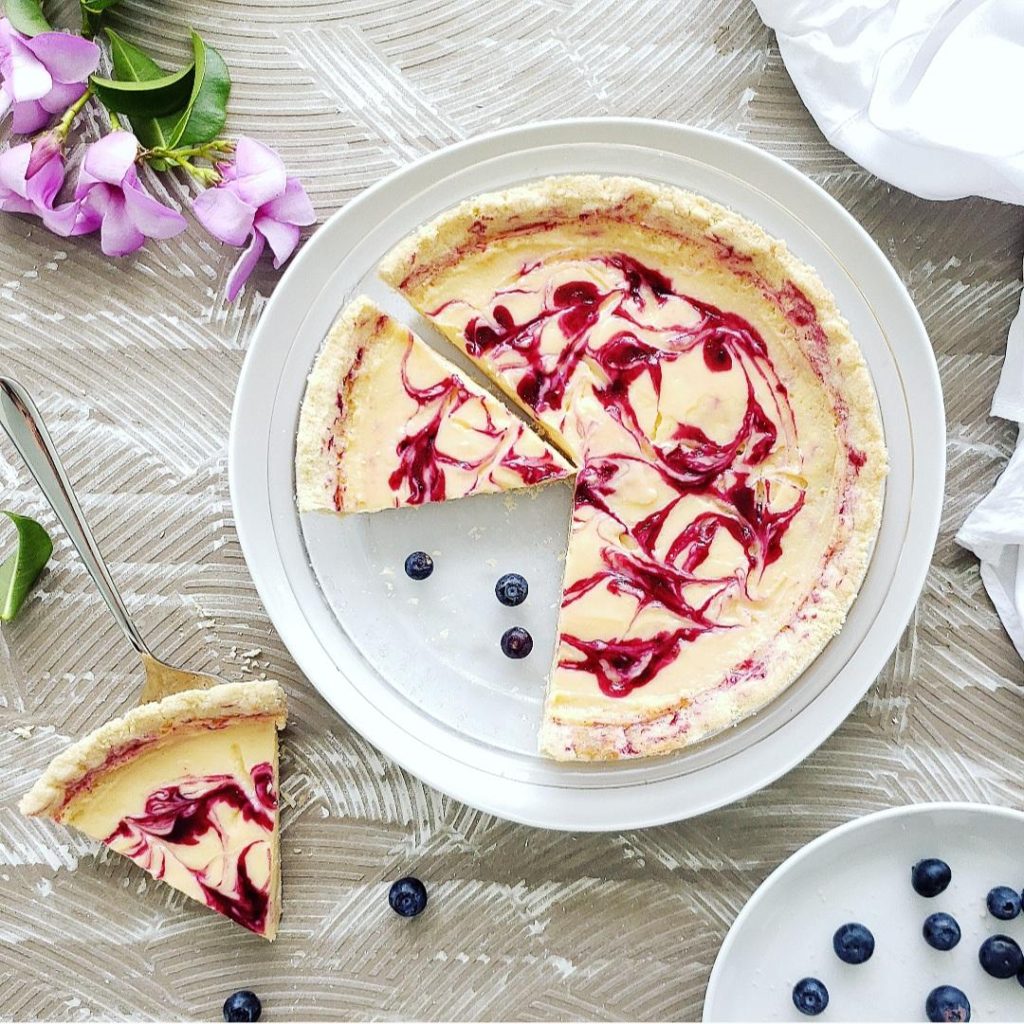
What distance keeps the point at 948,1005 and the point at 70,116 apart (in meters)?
3.42

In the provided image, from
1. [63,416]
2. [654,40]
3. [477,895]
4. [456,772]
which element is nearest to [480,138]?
[654,40]

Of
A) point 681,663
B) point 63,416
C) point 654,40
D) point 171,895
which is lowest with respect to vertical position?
point 171,895

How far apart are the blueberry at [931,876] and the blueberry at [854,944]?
0.62ft

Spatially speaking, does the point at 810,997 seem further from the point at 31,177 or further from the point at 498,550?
the point at 31,177

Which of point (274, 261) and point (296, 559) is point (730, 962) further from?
point (274, 261)

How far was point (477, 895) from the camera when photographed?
2822 millimetres

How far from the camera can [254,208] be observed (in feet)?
8.88

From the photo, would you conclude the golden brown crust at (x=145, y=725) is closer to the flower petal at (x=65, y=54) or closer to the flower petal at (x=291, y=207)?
the flower petal at (x=291, y=207)

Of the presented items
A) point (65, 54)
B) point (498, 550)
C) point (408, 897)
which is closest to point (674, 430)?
point (498, 550)

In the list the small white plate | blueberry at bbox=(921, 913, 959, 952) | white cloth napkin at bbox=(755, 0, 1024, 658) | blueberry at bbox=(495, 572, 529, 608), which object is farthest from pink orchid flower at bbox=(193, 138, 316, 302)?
blueberry at bbox=(921, 913, 959, 952)

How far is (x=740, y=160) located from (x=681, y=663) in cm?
133

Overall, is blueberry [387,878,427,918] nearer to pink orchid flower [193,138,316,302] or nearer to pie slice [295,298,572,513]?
pie slice [295,298,572,513]

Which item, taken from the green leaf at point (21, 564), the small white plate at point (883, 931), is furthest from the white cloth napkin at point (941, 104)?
the green leaf at point (21, 564)

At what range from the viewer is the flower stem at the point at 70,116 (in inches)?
111
